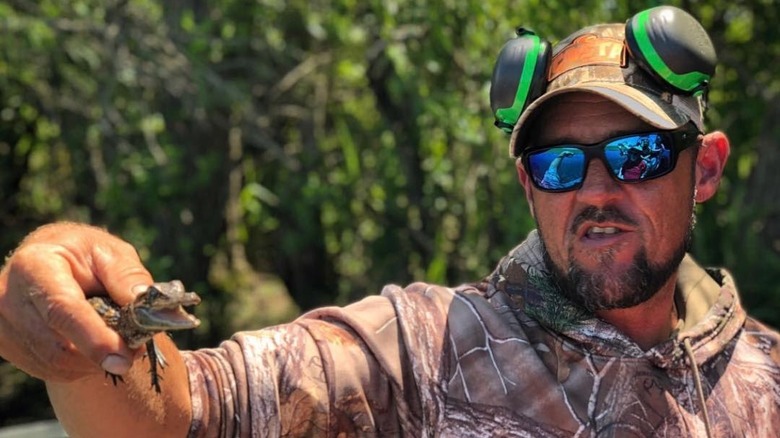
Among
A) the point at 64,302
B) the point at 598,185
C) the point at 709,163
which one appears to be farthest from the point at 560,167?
the point at 64,302

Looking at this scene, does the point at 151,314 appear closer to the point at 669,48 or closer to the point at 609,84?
the point at 609,84

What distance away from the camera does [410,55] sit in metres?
5.14

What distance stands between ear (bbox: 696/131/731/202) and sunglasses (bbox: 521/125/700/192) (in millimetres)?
175

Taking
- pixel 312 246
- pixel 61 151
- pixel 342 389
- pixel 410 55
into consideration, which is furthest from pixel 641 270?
pixel 61 151

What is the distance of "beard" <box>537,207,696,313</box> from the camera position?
2.08 m

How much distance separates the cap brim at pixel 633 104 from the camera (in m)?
2.05

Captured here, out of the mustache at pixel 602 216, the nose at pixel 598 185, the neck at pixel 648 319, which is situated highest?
the nose at pixel 598 185

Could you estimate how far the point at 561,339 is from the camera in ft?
6.86

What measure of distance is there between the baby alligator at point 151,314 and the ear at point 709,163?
126 cm

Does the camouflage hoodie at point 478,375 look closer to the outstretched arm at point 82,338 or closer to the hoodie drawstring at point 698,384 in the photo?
the hoodie drawstring at point 698,384

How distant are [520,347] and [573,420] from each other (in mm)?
181

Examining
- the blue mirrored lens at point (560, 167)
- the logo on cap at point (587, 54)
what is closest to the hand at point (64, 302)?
the blue mirrored lens at point (560, 167)

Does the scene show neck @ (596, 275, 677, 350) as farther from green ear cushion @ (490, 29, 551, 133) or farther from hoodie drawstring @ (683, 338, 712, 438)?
green ear cushion @ (490, 29, 551, 133)

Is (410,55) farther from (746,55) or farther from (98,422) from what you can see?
(98,422)
